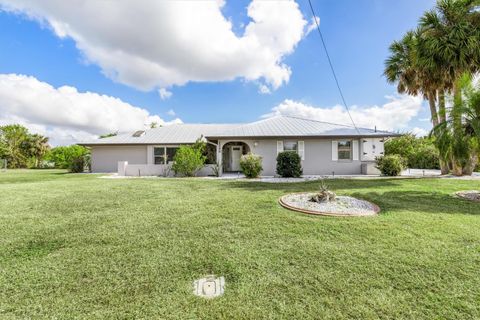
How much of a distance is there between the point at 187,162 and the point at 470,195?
14236 mm

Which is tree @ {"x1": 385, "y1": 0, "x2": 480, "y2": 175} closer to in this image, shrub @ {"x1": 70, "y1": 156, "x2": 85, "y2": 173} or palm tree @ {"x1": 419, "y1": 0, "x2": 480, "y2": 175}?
palm tree @ {"x1": 419, "y1": 0, "x2": 480, "y2": 175}

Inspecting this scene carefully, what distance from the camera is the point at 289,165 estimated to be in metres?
14.1

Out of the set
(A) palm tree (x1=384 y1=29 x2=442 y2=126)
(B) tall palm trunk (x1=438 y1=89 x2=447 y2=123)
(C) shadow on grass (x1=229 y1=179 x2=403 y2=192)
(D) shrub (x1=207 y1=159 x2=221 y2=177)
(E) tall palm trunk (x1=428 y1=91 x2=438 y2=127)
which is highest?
(A) palm tree (x1=384 y1=29 x2=442 y2=126)

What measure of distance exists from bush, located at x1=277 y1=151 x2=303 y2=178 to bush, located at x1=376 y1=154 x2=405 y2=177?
18.2 ft

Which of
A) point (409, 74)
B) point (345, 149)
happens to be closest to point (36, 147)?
point (345, 149)

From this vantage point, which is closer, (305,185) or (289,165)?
(305,185)

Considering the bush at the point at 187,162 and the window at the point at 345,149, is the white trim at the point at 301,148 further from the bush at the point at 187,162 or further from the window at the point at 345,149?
the bush at the point at 187,162

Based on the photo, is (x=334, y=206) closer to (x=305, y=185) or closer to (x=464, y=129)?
(x=305, y=185)

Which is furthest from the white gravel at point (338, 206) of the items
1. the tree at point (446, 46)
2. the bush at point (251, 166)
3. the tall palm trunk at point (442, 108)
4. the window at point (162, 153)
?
the window at point (162, 153)

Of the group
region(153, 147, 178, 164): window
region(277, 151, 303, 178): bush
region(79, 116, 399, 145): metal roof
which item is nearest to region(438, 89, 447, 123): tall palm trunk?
region(79, 116, 399, 145): metal roof

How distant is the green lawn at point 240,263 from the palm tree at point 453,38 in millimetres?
9711

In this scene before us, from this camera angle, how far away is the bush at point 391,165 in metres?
14.1

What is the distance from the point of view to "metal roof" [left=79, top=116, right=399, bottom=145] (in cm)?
1533

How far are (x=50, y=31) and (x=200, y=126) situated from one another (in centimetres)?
1296
